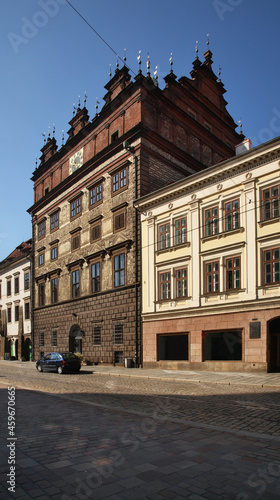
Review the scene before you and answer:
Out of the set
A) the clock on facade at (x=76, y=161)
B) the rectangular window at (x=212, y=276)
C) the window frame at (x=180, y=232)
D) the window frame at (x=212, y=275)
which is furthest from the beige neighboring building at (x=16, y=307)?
the rectangular window at (x=212, y=276)

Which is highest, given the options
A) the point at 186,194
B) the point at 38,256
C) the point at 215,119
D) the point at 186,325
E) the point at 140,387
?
the point at 215,119

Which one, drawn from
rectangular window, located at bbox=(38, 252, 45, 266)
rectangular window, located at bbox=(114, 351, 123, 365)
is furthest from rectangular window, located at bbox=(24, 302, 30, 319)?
rectangular window, located at bbox=(114, 351, 123, 365)

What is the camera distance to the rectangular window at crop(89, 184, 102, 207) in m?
34.0

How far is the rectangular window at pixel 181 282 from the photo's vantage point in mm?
25266

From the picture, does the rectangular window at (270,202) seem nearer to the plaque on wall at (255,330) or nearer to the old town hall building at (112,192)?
the plaque on wall at (255,330)

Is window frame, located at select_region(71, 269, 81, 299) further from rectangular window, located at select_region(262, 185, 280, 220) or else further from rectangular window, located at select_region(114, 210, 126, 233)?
rectangular window, located at select_region(262, 185, 280, 220)

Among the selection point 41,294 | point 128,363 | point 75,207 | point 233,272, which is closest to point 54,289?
point 41,294

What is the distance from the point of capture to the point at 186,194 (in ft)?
84.7

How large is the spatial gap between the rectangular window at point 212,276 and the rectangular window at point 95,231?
1213cm

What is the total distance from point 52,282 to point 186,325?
19874mm

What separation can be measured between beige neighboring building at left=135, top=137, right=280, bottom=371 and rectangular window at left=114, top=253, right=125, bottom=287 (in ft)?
8.20

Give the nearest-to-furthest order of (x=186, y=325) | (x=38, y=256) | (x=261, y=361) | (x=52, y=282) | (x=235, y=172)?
(x=261, y=361) < (x=235, y=172) < (x=186, y=325) < (x=52, y=282) < (x=38, y=256)

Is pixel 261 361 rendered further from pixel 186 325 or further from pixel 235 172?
pixel 235 172

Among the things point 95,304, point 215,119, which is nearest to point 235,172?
point 95,304
